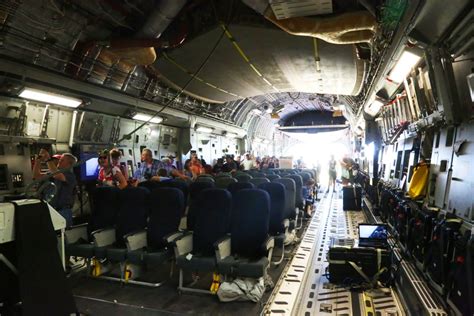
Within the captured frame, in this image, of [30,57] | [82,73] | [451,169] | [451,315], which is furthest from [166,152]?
[451,315]

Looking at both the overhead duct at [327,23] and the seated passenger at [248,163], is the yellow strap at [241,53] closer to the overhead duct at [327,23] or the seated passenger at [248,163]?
the overhead duct at [327,23]

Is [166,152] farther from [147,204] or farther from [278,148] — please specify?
[278,148]

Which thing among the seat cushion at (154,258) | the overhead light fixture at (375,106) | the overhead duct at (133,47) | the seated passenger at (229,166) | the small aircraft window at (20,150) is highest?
the overhead duct at (133,47)

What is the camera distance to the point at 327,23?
5.20m

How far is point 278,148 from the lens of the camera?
95.4 feet

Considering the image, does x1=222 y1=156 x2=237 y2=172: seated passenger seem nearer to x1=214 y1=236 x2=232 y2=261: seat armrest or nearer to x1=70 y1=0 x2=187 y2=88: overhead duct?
x1=70 y1=0 x2=187 y2=88: overhead duct

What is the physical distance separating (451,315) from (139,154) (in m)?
8.81

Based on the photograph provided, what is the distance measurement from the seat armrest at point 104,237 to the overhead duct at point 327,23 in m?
4.05

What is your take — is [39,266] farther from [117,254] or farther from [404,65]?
[404,65]

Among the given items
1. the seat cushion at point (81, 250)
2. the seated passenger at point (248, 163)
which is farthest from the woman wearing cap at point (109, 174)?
the seated passenger at point (248, 163)

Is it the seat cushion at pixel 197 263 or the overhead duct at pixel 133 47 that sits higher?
the overhead duct at pixel 133 47

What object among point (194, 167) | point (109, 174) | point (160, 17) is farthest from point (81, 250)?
point (194, 167)

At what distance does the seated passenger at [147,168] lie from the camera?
323 inches

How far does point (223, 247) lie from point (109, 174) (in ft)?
12.6
